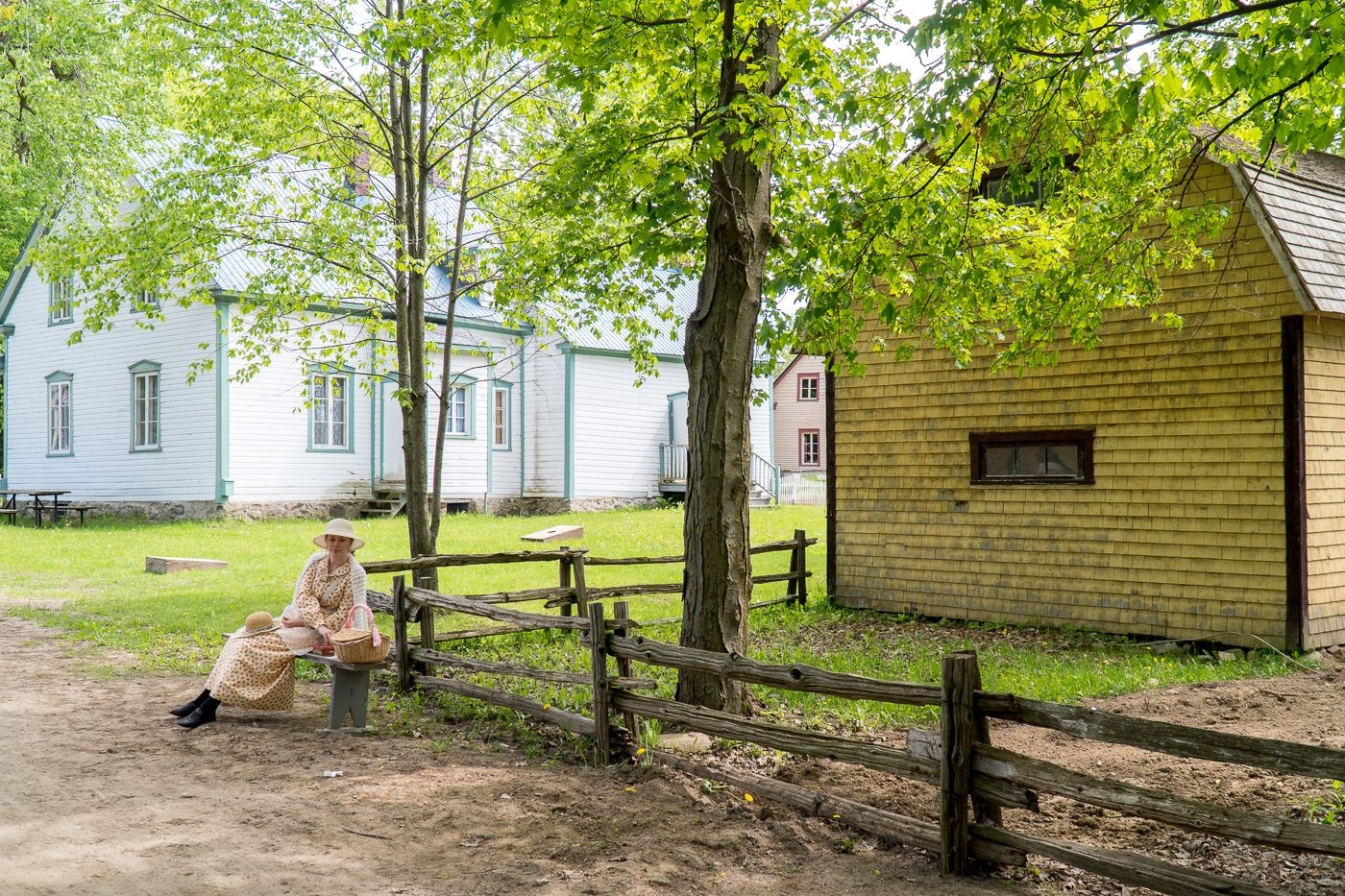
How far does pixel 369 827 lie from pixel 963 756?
9.85 feet

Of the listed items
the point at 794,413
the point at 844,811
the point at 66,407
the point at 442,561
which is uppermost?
the point at 794,413

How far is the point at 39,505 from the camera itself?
24.8 m

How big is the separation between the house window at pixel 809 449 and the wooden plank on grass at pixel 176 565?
31.1 m

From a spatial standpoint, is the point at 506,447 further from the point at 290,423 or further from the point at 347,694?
the point at 347,694

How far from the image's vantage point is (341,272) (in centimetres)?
1415

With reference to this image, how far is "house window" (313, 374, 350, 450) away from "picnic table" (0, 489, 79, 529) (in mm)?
5541

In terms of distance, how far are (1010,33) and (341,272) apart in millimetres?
10126

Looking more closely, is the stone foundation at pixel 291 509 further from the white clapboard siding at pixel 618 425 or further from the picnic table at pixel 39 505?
the white clapboard siding at pixel 618 425

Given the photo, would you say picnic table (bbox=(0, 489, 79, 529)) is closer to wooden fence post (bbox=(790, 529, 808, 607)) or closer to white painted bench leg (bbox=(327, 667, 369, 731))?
wooden fence post (bbox=(790, 529, 808, 607))

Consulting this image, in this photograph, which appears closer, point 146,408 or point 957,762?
point 957,762

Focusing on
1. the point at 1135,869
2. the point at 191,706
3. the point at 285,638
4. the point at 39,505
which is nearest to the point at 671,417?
the point at 39,505

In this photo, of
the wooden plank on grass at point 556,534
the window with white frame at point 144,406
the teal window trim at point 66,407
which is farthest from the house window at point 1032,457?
the teal window trim at point 66,407

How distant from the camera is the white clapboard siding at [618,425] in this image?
1098 inches

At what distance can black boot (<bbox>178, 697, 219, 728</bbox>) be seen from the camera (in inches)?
287
